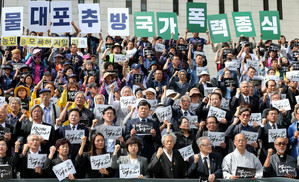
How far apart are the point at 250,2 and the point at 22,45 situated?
50.6 ft

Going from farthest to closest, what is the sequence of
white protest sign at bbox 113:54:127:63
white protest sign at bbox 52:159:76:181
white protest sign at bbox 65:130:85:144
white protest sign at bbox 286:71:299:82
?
white protest sign at bbox 113:54:127:63, white protest sign at bbox 286:71:299:82, white protest sign at bbox 65:130:85:144, white protest sign at bbox 52:159:76:181

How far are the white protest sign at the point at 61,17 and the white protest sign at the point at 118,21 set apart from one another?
1410mm

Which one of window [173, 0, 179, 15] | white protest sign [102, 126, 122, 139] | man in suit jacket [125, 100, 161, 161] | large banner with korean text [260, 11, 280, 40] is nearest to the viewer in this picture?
white protest sign [102, 126, 122, 139]

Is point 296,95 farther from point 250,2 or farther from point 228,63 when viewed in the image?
point 250,2

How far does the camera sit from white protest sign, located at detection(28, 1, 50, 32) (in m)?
14.8

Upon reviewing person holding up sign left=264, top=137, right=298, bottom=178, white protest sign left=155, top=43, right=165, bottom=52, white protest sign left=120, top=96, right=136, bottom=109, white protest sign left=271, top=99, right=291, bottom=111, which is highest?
white protest sign left=155, top=43, right=165, bottom=52

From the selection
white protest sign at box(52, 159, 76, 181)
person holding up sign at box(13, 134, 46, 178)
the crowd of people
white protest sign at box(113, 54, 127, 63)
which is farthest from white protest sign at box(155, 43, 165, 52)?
white protest sign at box(52, 159, 76, 181)

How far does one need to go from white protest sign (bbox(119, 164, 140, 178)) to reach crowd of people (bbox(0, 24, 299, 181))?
0.13 metres

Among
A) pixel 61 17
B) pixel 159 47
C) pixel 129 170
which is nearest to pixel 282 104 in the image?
pixel 129 170

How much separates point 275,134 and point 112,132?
334cm

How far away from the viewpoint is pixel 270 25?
16.3m

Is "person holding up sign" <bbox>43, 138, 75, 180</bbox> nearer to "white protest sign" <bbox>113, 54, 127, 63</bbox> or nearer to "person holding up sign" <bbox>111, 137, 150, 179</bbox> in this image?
"person holding up sign" <bbox>111, 137, 150, 179</bbox>

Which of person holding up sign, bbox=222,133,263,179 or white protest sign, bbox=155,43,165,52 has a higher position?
white protest sign, bbox=155,43,165,52

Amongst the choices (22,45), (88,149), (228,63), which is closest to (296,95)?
(228,63)
